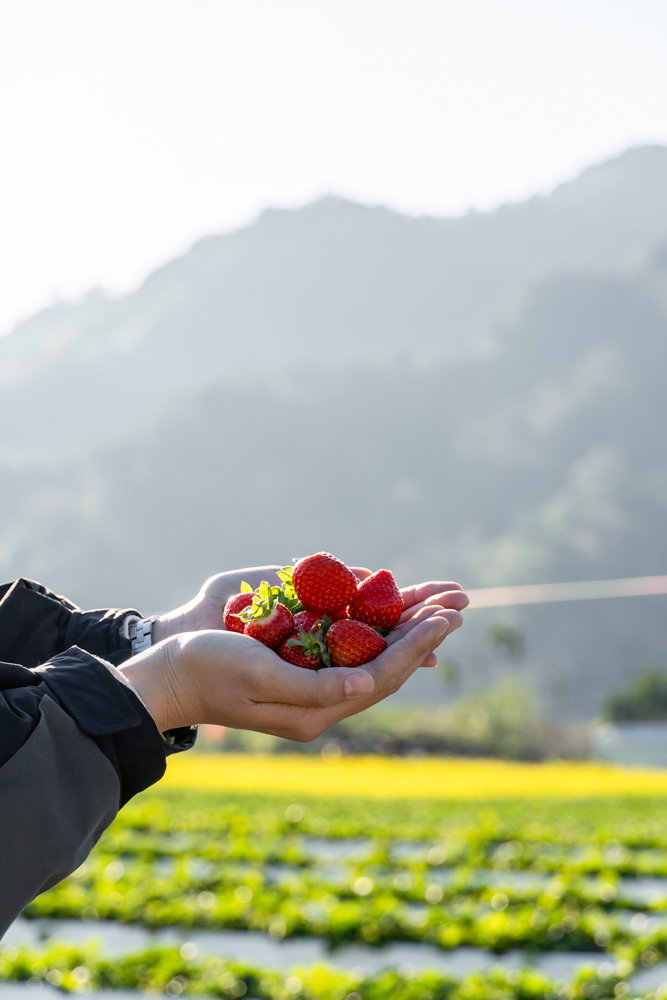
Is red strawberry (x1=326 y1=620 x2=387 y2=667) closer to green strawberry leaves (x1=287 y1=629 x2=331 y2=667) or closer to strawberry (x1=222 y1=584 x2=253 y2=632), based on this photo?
green strawberry leaves (x1=287 y1=629 x2=331 y2=667)

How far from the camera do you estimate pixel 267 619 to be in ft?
5.23

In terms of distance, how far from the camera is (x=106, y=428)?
364 feet

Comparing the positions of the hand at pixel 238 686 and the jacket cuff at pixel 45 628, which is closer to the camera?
the hand at pixel 238 686

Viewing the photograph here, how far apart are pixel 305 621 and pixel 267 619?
111mm

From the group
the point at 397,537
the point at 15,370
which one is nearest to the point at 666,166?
the point at 397,537

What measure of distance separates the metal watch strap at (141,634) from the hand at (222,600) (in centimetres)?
1

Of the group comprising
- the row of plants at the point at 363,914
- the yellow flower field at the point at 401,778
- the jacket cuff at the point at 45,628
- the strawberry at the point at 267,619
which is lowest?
the yellow flower field at the point at 401,778

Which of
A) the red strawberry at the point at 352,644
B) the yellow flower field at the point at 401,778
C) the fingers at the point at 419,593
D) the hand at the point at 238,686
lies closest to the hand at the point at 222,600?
the fingers at the point at 419,593

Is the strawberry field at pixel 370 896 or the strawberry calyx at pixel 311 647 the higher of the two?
the strawberry calyx at pixel 311 647

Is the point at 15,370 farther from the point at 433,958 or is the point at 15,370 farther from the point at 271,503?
the point at 433,958

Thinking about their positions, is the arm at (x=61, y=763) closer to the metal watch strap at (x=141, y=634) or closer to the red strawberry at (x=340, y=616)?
the metal watch strap at (x=141, y=634)

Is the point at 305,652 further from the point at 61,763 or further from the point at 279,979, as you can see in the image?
the point at 279,979

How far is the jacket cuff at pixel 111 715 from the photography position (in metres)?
1.08

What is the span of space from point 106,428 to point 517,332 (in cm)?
4648
